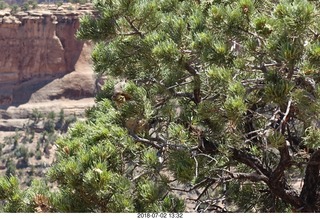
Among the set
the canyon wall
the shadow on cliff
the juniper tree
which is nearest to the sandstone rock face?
the canyon wall

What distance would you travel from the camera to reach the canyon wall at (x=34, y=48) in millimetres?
40469

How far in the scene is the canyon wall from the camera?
4047 cm

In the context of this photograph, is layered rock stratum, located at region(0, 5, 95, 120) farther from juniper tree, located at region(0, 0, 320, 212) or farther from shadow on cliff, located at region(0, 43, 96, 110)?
juniper tree, located at region(0, 0, 320, 212)

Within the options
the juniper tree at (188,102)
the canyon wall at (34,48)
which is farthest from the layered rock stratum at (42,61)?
the juniper tree at (188,102)

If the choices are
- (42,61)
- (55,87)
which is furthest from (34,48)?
(55,87)

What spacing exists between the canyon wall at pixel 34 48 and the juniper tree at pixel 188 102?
37.9 meters

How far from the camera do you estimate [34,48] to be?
4156 cm

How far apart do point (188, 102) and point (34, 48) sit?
3982 cm

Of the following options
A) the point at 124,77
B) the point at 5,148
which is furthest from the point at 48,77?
the point at 124,77

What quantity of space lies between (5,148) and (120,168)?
33754 millimetres

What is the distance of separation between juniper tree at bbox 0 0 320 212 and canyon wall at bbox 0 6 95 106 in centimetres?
3792

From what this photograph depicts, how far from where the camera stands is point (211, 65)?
8.70 feet

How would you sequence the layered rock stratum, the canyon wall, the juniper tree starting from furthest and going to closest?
the canyon wall, the layered rock stratum, the juniper tree

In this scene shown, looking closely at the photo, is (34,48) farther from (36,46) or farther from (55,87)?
(55,87)
